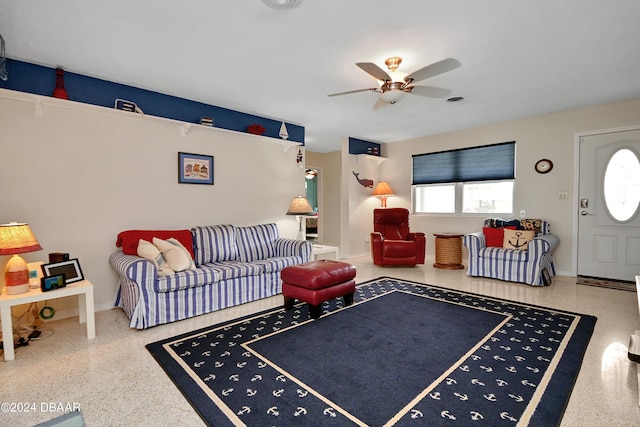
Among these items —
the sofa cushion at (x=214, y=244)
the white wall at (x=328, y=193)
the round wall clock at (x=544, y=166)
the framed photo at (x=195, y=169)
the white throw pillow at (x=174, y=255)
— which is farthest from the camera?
the white wall at (x=328, y=193)

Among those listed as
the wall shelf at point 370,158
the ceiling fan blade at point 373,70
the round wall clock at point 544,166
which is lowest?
the round wall clock at point 544,166

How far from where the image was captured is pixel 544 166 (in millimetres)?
4941

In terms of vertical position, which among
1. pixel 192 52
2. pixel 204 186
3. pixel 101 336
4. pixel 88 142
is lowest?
pixel 101 336

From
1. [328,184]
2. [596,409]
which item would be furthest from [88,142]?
[328,184]

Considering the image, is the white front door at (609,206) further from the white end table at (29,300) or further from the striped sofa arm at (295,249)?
the white end table at (29,300)

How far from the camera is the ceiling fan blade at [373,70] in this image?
260 cm

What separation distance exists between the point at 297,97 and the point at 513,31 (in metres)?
2.41

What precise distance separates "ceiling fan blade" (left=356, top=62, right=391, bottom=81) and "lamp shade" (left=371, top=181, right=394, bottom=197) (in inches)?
152

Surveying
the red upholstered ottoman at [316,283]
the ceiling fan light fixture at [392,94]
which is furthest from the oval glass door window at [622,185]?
the red upholstered ottoman at [316,283]

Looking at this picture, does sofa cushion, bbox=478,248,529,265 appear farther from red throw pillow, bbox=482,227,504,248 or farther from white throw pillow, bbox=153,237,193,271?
white throw pillow, bbox=153,237,193,271

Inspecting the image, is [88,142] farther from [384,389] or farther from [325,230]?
[325,230]

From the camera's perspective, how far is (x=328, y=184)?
26.5ft

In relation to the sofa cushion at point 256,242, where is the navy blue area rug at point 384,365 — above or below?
below

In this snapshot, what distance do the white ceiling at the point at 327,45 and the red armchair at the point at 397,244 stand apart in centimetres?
227
